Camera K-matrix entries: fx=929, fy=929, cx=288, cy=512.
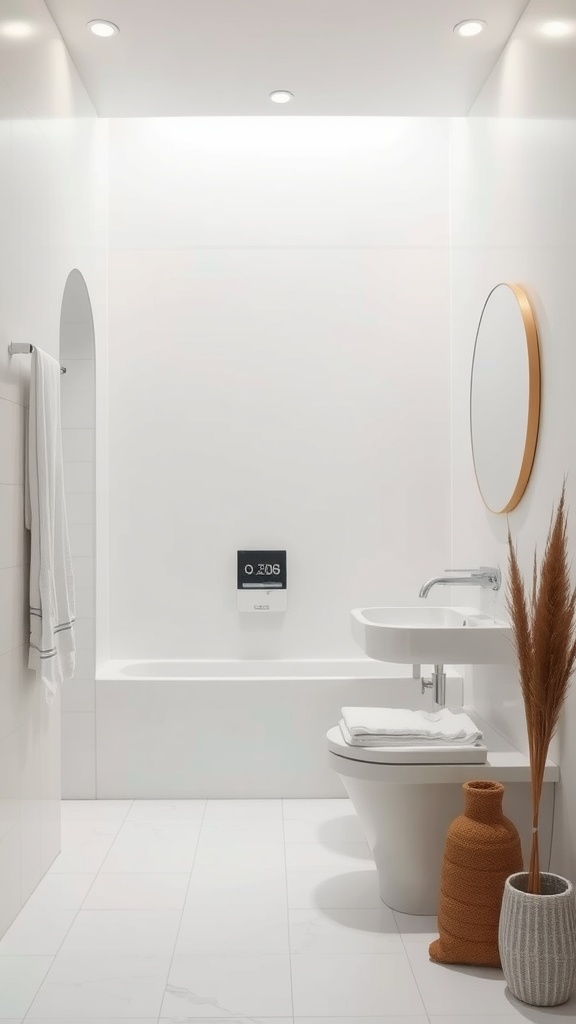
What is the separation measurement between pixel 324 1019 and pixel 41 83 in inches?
107

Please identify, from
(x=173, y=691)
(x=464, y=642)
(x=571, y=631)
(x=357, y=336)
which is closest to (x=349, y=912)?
(x=464, y=642)

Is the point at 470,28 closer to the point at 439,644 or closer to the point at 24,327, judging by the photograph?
the point at 24,327

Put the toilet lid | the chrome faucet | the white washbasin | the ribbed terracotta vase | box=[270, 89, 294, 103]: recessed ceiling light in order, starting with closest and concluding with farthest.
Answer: the ribbed terracotta vase, the toilet lid, the white washbasin, the chrome faucet, box=[270, 89, 294, 103]: recessed ceiling light

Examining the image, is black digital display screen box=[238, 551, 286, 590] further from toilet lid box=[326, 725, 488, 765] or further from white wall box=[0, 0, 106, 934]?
toilet lid box=[326, 725, 488, 765]

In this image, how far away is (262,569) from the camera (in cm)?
428

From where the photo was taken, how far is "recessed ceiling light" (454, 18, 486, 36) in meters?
3.03

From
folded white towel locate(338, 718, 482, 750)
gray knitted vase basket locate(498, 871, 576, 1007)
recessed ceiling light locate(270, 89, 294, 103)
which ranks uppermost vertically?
recessed ceiling light locate(270, 89, 294, 103)

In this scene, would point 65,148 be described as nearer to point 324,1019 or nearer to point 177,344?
point 177,344

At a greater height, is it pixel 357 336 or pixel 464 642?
pixel 357 336

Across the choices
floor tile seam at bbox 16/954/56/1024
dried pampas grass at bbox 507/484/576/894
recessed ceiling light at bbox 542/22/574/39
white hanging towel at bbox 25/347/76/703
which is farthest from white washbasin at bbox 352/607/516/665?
recessed ceiling light at bbox 542/22/574/39

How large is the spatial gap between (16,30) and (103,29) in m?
0.55

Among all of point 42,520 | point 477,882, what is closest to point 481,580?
point 477,882

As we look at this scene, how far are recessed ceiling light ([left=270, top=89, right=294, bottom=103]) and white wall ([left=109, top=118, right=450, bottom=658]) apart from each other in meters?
0.74

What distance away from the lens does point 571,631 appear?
216 centimetres
